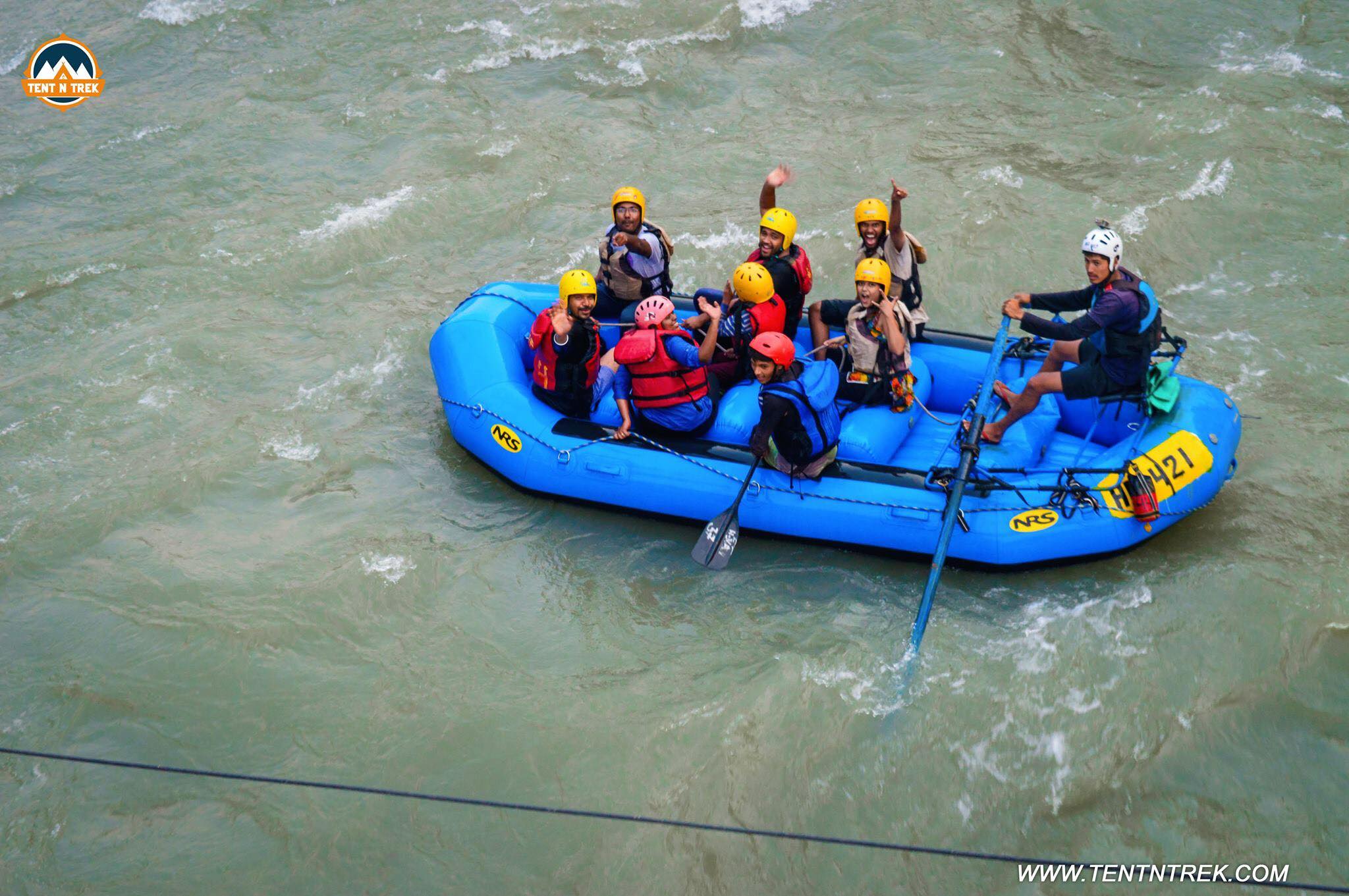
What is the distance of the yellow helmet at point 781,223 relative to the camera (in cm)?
571

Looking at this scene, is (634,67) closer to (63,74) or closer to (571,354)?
(571,354)

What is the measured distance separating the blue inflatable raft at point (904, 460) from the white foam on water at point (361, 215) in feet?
9.03

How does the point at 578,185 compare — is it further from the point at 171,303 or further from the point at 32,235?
the point at 32,235

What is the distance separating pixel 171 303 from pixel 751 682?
5384mm

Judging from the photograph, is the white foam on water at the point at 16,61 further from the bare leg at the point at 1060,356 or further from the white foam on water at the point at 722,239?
the bare leg at the point at 1060,356

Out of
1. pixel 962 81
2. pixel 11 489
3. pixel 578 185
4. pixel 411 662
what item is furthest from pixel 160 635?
pixel 962 81

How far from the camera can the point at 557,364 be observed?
5.84 meters

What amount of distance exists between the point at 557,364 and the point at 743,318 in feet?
3.34

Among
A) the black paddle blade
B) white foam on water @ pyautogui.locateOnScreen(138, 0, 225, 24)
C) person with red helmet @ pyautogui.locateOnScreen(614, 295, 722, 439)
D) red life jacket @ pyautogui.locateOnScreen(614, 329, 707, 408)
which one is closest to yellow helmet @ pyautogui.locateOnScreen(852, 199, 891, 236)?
person with red helmet @ pyautogui.locateOnScreen(614, 295, 722, 439)

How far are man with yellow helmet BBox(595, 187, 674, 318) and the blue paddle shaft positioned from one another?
77.2 inches

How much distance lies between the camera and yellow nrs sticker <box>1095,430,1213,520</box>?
5.07 meters

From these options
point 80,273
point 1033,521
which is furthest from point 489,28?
point 1033,521

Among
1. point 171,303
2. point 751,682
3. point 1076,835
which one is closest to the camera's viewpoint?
point 1076,835

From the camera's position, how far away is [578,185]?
9.05 metres
